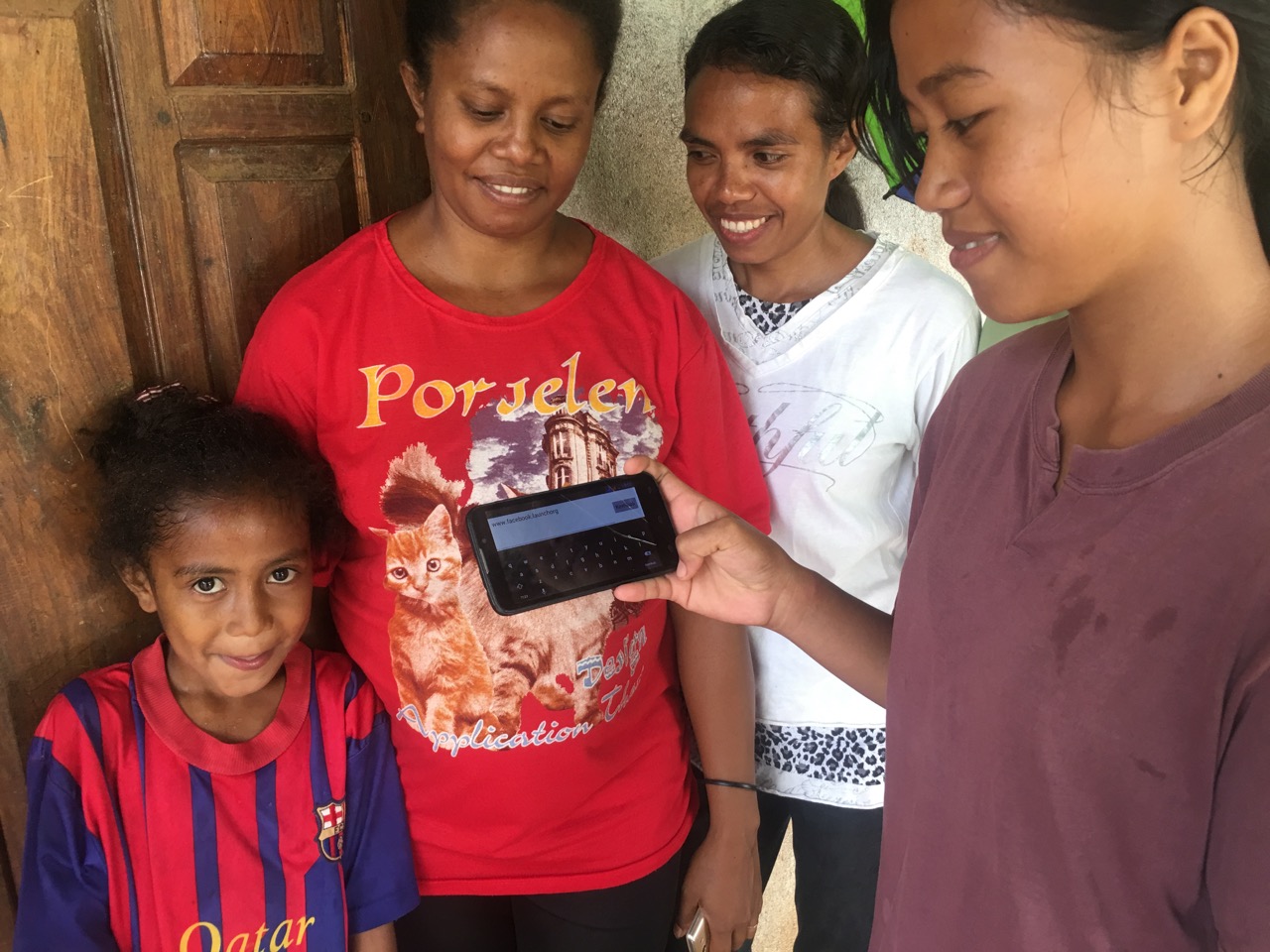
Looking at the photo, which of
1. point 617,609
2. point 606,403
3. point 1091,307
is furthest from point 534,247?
point 1091,307

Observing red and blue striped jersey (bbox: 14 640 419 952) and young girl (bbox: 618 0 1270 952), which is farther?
red and blue striped jersey (bbox: 14 640 419 952)

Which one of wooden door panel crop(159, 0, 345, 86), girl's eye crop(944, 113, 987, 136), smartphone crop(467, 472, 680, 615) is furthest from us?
wooden door panel crop(159, 0, 345, 86)

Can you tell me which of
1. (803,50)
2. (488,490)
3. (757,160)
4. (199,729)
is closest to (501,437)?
(488,490)

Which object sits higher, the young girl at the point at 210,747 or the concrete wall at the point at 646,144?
the concrete wall at the point at 646,144

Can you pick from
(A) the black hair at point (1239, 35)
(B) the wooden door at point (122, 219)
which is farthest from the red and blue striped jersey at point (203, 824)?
(A) the black hair at point (1239, 35)

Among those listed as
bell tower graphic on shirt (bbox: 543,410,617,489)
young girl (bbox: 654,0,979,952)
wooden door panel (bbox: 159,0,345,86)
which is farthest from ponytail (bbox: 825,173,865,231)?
wooden door panel (bbox: 159,0,345,86)

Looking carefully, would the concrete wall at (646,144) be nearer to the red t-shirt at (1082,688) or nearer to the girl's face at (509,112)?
the girl's face at (509,112)

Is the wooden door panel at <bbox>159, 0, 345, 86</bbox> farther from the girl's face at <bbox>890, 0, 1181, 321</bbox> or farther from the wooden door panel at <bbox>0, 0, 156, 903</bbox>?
the girl's face at <bbox>890, 0, 1181, 321</bbox>

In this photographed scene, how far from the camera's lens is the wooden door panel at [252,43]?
1.00 meters

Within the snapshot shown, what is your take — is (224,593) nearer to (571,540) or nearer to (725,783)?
(571,540)

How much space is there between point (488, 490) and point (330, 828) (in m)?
0.41

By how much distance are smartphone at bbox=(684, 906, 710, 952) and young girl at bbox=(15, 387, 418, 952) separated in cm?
44

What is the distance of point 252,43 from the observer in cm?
105

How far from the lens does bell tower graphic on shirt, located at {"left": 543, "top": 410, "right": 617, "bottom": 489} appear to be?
105 cm
